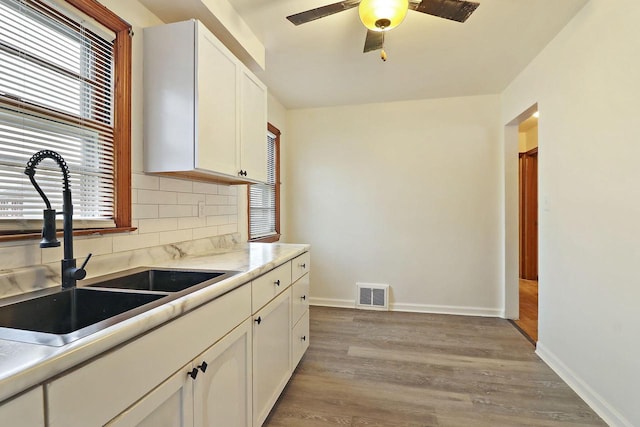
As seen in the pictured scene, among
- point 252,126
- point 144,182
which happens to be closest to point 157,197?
point 144,182

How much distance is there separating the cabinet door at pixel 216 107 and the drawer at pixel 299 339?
45.1 inches

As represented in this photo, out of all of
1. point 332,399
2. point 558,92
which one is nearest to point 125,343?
point 332,399

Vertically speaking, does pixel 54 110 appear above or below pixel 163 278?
above

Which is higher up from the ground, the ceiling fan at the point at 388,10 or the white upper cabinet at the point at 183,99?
the ceiling fan at the point at 388,10

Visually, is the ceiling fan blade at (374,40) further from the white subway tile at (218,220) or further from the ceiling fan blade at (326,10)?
the white subway tile at (218,220)

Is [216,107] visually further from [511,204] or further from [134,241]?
[511,204]

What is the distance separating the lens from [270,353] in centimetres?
167

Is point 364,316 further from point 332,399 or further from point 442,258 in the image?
point 332,399

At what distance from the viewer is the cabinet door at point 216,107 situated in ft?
5.26

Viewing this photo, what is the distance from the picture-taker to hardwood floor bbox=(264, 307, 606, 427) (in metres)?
1.76

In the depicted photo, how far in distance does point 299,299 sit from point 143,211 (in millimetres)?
1153

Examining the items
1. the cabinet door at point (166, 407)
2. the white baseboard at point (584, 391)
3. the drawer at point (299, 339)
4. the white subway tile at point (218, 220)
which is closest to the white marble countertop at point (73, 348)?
the cabinet door at point (166, 407)

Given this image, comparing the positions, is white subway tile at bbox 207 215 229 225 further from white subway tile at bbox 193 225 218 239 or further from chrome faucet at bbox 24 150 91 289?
chrome faucet at bbox 24 150 91 289

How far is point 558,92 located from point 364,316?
105 inches
